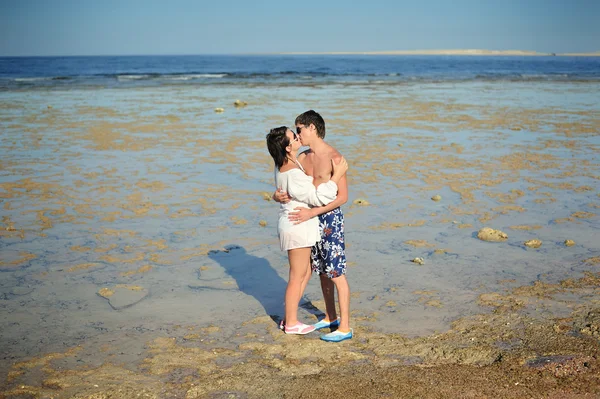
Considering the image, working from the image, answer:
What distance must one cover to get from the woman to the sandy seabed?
429 millimetres

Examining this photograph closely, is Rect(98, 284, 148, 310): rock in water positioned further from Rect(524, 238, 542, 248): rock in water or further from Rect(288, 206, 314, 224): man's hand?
Rect(524, 238, 542, 248): rock in water

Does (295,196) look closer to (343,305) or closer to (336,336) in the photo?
(343,305)

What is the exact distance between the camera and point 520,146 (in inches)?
492

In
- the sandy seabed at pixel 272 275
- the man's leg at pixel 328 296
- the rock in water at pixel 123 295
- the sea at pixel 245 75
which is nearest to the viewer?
the sandy seabed at pixel 272 275

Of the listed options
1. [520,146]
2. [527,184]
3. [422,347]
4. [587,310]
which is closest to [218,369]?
[422,347]

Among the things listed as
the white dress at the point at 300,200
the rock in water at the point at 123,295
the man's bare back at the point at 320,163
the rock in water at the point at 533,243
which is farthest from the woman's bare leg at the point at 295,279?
the rock in water at the point at 533,243

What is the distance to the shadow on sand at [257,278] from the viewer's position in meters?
5.04

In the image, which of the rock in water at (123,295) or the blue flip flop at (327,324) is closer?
the blue flip flop at (327,324)

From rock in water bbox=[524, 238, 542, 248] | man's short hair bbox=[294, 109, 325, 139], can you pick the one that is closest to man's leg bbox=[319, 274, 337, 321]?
man's short hair bbox=[294, 109, 325, 139]

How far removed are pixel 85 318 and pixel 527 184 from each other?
22.9ft

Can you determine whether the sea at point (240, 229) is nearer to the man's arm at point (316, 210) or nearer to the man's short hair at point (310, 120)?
the man's arm at point (316, 210)

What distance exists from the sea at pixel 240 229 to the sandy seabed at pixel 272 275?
3 cm

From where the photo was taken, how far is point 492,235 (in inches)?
259

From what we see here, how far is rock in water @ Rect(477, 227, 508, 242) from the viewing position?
6559mm
